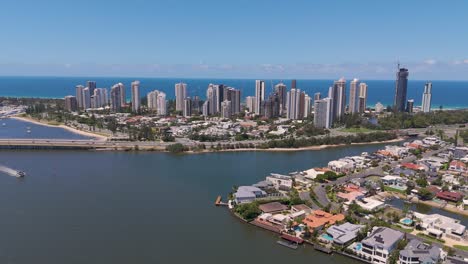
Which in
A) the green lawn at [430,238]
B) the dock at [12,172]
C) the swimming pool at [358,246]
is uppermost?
the swimming pool at [358,246]

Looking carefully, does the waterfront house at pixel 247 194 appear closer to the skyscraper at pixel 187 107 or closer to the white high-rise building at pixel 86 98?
the skyscraper at pixel 187 107

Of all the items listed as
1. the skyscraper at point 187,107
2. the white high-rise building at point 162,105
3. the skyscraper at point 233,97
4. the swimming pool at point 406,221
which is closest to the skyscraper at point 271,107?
the skyscraper at point 233,97

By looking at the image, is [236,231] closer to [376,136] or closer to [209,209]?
[209,209]

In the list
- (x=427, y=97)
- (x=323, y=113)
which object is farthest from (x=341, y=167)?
(x=427, y=97)

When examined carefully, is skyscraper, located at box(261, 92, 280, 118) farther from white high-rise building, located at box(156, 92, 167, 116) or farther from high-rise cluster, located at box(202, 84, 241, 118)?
white high-rise building, located at box(156, 92, 167, 116)

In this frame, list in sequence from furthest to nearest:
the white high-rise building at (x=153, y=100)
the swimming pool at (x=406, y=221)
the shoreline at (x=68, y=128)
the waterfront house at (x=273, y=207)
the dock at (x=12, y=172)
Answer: the white high-rise building at (x=153, y=100), the shoreline at (x=68, y=128), the dock at (x=12, y=172), the waterfront house at (x=273, y=207), the swimming pool at (x=406, y=221)

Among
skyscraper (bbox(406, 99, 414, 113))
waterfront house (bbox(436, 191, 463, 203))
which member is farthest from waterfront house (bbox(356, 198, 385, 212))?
skyscraper (bbox(406, 99, 414, 113))
